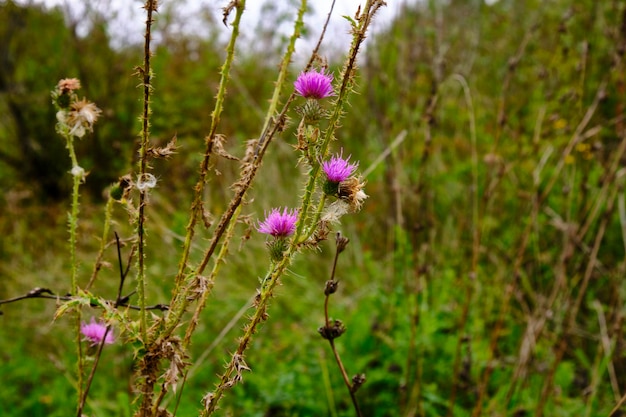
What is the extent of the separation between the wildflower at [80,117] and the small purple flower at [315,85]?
312 mm

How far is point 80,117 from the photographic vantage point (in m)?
0.90

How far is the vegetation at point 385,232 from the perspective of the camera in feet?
6.00

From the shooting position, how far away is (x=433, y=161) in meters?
3.74

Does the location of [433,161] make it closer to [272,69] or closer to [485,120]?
[485,120]

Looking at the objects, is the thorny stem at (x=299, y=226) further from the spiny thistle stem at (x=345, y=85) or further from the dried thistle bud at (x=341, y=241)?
the dried thistle bud at (x=341, y=241)

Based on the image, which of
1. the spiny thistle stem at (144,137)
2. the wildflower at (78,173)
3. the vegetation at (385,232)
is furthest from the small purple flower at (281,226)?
the wildflower at (78,173)

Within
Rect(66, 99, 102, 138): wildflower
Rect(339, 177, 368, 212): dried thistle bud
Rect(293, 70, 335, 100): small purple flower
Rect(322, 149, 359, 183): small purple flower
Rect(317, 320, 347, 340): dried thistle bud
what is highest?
Rect(66, 99, 102, 138): wildflower

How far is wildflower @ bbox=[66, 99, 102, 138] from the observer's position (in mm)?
897

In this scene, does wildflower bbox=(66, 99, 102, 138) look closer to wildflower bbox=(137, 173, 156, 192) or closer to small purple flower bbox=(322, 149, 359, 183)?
wildflower bbox=(137, 173, 156, 192)

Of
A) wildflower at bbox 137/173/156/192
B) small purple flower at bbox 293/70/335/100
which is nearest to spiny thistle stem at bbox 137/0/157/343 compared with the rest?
wildflower at bbox 137/173/156/192

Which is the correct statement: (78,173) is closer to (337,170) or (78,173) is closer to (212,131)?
(212,131)

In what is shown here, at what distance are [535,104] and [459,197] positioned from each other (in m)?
0.79

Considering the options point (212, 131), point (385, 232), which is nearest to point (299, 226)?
point (212, 131)

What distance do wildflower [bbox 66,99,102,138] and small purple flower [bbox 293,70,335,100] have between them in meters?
0.31
